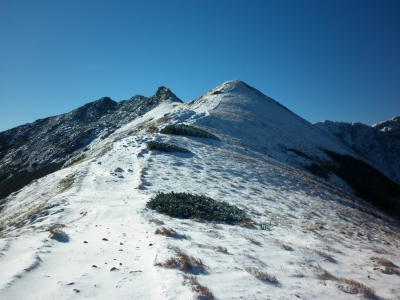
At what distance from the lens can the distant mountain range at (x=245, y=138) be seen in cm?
3169

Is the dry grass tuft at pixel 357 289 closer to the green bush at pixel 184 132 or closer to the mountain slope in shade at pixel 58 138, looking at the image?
the green bush at pixel 184 132

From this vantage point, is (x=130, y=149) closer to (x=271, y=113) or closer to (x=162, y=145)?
(x=162, y=145)

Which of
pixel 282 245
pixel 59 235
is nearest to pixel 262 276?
pixel 282 245

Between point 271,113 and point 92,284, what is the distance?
1807 inches

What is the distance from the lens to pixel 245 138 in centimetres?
3241

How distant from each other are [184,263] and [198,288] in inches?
45.9

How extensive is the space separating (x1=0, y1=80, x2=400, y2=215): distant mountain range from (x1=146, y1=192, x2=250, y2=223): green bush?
15987 mm

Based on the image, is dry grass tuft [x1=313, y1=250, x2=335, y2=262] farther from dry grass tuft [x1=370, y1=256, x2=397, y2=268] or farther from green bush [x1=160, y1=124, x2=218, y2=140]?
green bush [x1=160, y1=124, x2=218, y2=140]

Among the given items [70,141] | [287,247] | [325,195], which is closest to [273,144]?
[325,195]

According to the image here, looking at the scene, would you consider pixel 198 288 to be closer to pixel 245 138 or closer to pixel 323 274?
pixel 323 274

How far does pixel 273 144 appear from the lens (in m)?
33.2

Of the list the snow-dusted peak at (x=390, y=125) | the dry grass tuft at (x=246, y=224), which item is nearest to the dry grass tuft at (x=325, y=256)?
the dry grass tuft at (x=246, y=224)

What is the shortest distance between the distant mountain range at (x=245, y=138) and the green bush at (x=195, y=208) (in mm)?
15987

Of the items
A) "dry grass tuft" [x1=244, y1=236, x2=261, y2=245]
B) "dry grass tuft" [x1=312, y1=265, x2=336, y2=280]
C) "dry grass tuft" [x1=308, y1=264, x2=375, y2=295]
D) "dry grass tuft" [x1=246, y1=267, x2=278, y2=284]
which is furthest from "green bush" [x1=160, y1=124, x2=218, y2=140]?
"dry grass tuft" [x1=246, y1=267, x2=278, y2=284]
